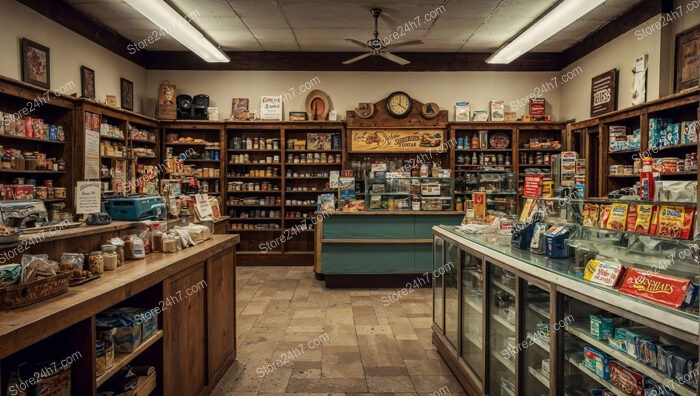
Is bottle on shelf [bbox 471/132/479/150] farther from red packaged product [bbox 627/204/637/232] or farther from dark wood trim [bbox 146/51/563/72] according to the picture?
red packaged product [bbox 627/204/637/232]

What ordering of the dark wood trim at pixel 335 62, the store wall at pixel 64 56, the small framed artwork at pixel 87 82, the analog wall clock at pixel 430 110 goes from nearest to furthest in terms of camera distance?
the store wall at pixel 64 56 < the small framed artwork at pixel 87 82 < the analog wall clock at pixel 430 110 < the dark wood trim at pixel 335 62

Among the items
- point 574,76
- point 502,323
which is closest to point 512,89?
point 574,76

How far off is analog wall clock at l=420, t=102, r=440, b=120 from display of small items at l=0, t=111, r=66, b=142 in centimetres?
583

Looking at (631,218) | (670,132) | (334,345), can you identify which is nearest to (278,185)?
(334,345)

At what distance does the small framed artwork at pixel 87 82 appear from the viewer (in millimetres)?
6426

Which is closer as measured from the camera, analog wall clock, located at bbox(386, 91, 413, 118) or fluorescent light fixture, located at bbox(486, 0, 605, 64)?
fluorescent light fixture, located at bbox(486, 0, 605, 64)

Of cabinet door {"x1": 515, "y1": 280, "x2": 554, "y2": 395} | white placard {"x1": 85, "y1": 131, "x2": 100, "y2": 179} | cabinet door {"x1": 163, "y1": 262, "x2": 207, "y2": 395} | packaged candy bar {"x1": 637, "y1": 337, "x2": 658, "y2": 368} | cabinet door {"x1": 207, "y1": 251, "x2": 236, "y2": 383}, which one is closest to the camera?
packaged candy bar {"x1": 637, "y1": 337, "x2": 658, "y2": 368}

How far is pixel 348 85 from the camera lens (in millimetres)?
8453

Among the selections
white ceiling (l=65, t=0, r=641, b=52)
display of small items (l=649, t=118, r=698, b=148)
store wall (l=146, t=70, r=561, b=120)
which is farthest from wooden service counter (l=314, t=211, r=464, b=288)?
store wall (l=146, t=70, r=561, b=120)

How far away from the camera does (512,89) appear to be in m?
8.48

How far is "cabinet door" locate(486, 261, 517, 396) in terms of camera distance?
8.67ft

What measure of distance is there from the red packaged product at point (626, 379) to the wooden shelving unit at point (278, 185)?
6583mm

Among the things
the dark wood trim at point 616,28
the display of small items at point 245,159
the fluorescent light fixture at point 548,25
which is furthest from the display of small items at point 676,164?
the display of small items at point 245,159

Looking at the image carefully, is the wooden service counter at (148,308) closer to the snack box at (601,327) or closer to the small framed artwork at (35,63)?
the snack box at (601,327)
